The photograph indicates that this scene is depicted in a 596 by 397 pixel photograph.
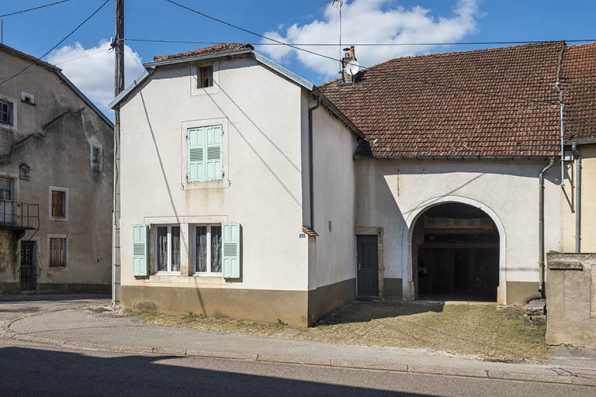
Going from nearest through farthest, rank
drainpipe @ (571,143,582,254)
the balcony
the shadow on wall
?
the shadow on wall < drainpipe @ (571,143,582,254) < the balcony

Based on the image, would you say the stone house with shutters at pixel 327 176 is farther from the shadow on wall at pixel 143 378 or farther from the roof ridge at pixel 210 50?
the shadow on wall at pixel 143 378

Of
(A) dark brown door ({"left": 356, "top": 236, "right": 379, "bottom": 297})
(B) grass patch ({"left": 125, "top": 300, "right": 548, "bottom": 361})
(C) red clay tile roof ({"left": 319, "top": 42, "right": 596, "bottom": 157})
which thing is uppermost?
(C) red clay tile roof ({"left": 319, "top": 42, "right": 596, "bottom": 157})

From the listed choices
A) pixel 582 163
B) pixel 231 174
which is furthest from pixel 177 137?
pixel 582 163

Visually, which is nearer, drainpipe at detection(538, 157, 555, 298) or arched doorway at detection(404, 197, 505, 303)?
drainpipe at detection(538, 157, 555, 298)

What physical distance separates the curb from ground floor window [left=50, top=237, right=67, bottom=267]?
15.0 meters

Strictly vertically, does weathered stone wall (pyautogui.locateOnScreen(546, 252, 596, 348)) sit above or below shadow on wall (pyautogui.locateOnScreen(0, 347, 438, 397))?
above

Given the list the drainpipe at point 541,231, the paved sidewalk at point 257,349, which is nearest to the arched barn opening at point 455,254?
the drainpipe at point 541,231

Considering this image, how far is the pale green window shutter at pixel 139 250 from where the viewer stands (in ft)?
47.4

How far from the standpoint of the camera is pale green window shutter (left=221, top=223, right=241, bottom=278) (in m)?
13.5

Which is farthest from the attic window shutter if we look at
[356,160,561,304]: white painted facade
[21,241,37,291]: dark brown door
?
[21,241,37,291]: dark brown door

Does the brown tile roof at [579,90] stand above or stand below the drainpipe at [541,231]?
above

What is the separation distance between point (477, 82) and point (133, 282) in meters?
12.8

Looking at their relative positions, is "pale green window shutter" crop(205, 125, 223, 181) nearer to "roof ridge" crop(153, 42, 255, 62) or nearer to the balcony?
"roof ridge" crop(153, 42, 255, 62)

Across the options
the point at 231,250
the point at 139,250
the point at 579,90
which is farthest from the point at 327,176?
the point at 579,90
